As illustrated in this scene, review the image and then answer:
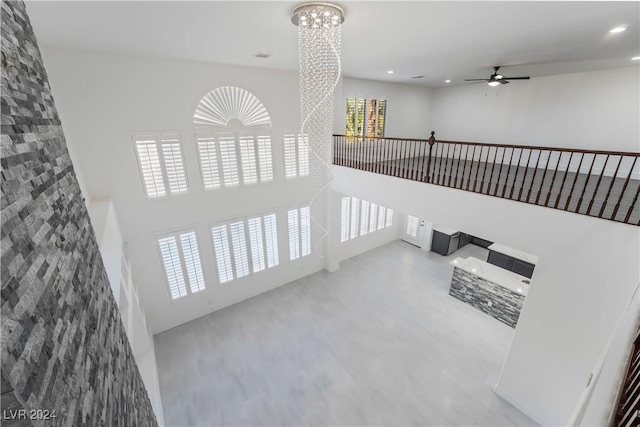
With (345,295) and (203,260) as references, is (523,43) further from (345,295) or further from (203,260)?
(203,260)

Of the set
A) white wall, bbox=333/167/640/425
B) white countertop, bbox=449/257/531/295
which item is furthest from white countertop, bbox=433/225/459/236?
white wall, bbox=333/167/640/425

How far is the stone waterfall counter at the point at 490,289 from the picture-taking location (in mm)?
5879

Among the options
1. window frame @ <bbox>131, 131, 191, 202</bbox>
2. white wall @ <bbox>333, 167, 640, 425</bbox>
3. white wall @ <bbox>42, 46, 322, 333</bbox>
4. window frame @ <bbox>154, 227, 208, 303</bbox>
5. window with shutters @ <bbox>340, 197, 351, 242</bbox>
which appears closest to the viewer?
white wall @ <bbox>333, 167, 640, 425</bbox>

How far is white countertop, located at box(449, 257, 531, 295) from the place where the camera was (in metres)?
5.95

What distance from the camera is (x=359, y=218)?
8742 mm

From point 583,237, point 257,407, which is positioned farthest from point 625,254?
point 257,407

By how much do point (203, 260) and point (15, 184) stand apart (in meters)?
5.66

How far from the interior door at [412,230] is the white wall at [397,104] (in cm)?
307

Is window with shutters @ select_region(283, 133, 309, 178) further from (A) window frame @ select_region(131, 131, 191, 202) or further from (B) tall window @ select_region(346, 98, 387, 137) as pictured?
(A) window frame @ select_region(131, 131, 191, 202)

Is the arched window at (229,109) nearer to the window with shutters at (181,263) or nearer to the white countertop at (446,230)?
the window with shutters at (181,263)

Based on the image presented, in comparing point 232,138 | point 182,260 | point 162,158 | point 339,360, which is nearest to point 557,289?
point 339,360

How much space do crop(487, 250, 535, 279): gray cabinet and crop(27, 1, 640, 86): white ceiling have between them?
480 cm

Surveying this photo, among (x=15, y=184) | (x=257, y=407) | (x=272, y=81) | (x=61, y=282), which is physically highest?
(x=272, y=81)

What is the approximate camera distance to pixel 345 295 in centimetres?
698
